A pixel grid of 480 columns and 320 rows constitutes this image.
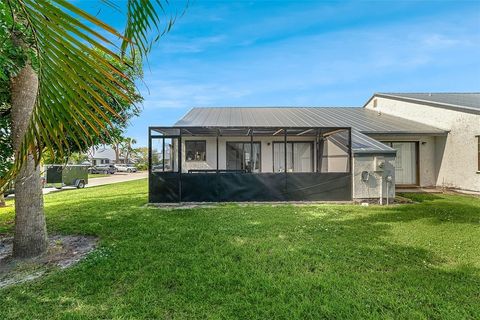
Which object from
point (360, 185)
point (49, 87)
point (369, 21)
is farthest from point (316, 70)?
point (49, 87)

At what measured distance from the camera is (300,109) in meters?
19.2

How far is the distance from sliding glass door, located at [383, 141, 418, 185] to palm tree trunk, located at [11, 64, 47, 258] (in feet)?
47.2

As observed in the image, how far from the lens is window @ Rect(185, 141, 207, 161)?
13844 mm

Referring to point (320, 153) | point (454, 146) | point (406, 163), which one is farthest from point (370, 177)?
point (454, 146)

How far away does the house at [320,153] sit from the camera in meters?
9.45

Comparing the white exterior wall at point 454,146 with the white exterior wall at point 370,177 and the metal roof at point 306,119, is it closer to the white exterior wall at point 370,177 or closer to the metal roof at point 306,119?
the metal roof at point 306,119

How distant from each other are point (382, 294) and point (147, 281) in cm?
306

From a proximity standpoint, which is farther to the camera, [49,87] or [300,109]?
[300,109]

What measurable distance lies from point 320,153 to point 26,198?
11751 mm

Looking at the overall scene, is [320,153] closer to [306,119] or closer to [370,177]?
[306,119]

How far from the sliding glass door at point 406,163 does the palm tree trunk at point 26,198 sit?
1439 centimetres

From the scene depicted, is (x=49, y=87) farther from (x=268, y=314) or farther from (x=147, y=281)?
(x=147, y=281)

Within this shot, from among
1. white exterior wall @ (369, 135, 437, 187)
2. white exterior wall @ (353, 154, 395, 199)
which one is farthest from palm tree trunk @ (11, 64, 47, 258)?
white exterior wall @ (369, 135, 437, 187)

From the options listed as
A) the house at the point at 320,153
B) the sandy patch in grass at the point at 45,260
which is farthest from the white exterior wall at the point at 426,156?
the sandy patch in grass at the point at 45,260
